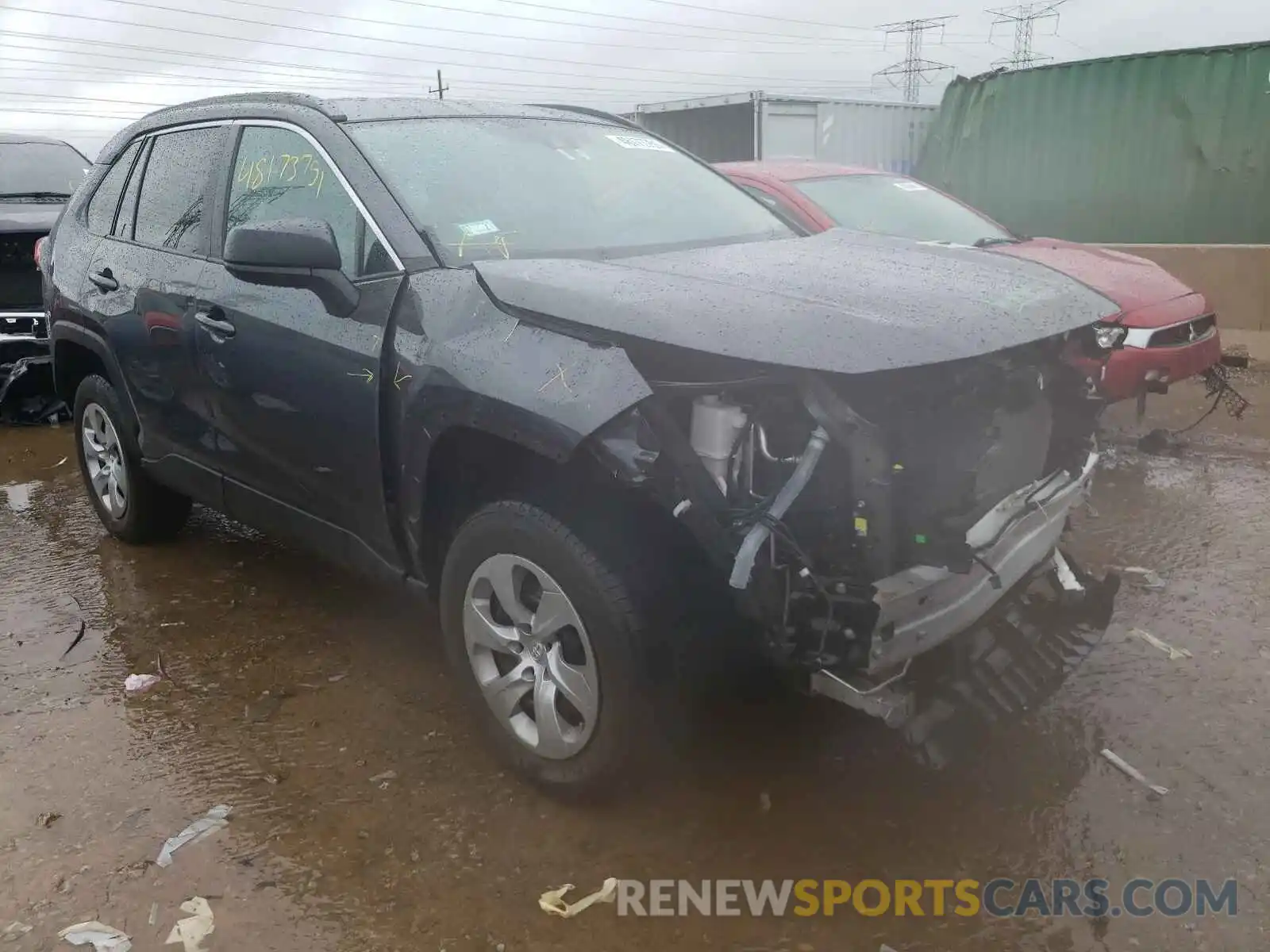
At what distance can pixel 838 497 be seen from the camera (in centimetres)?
237

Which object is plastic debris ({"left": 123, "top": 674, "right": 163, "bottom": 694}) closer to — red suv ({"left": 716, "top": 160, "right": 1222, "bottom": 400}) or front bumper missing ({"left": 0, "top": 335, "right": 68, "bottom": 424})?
red suv ({"left": 716, "top": 160, "right": 1222, "bottom": 400})

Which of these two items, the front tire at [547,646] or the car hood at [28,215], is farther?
the car hood at [28,215]

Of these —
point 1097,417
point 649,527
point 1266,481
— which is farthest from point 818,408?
point 1266,481

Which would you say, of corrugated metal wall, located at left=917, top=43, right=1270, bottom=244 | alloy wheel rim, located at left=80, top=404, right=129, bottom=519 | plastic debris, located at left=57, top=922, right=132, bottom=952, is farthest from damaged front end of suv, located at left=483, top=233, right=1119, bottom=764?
corrugated metal wall, located at left=917, top=43, right=1270, bottom=244

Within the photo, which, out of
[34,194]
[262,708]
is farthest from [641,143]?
[34,194]

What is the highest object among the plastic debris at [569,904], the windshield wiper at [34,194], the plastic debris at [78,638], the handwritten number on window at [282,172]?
the handwritten number on window at [282,172]

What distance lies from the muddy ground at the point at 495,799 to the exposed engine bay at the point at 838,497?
1.67 ft

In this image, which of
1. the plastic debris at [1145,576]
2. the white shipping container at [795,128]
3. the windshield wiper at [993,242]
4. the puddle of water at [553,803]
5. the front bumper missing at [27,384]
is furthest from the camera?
the white shipping container at [795,128]

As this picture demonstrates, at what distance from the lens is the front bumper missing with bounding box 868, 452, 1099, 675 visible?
2.41 metres

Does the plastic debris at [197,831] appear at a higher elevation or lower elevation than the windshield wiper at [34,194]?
lower

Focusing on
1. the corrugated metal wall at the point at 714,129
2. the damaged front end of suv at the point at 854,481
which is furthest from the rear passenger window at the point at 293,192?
the corrugated metal wall at the point at 714,129

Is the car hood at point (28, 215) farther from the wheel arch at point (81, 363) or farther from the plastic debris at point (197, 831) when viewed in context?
the plastic debris at point (197, 831)

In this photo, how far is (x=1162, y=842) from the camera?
271 centimetres

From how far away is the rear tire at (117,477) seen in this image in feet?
15.2
